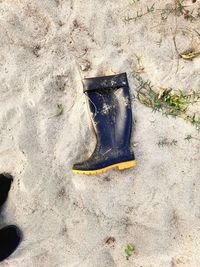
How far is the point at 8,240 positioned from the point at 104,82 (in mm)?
1098

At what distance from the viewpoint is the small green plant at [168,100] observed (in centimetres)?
233

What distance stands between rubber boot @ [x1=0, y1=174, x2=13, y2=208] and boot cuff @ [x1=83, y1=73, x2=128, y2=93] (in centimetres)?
69

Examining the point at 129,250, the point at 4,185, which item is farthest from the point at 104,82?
the point at 129,250

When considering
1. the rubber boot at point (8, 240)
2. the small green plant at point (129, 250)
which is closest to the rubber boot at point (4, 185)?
the rubber boot at point (8, 240)

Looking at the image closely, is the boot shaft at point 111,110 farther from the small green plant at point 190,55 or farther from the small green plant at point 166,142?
the small green plant at point 190,55

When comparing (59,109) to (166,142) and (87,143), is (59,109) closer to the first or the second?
(87,143)

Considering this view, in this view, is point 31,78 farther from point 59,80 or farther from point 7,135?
point 7,135

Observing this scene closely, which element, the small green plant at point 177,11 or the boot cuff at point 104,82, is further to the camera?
the small green plant at point 177,11

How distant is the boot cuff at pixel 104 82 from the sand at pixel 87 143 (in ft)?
0.25

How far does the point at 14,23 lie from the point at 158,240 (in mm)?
1577

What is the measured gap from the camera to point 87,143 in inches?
91.0

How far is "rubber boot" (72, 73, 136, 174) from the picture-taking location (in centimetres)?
224

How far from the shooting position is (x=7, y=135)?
7.45 feet

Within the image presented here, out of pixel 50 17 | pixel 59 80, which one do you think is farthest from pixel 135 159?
pixel 50 17
